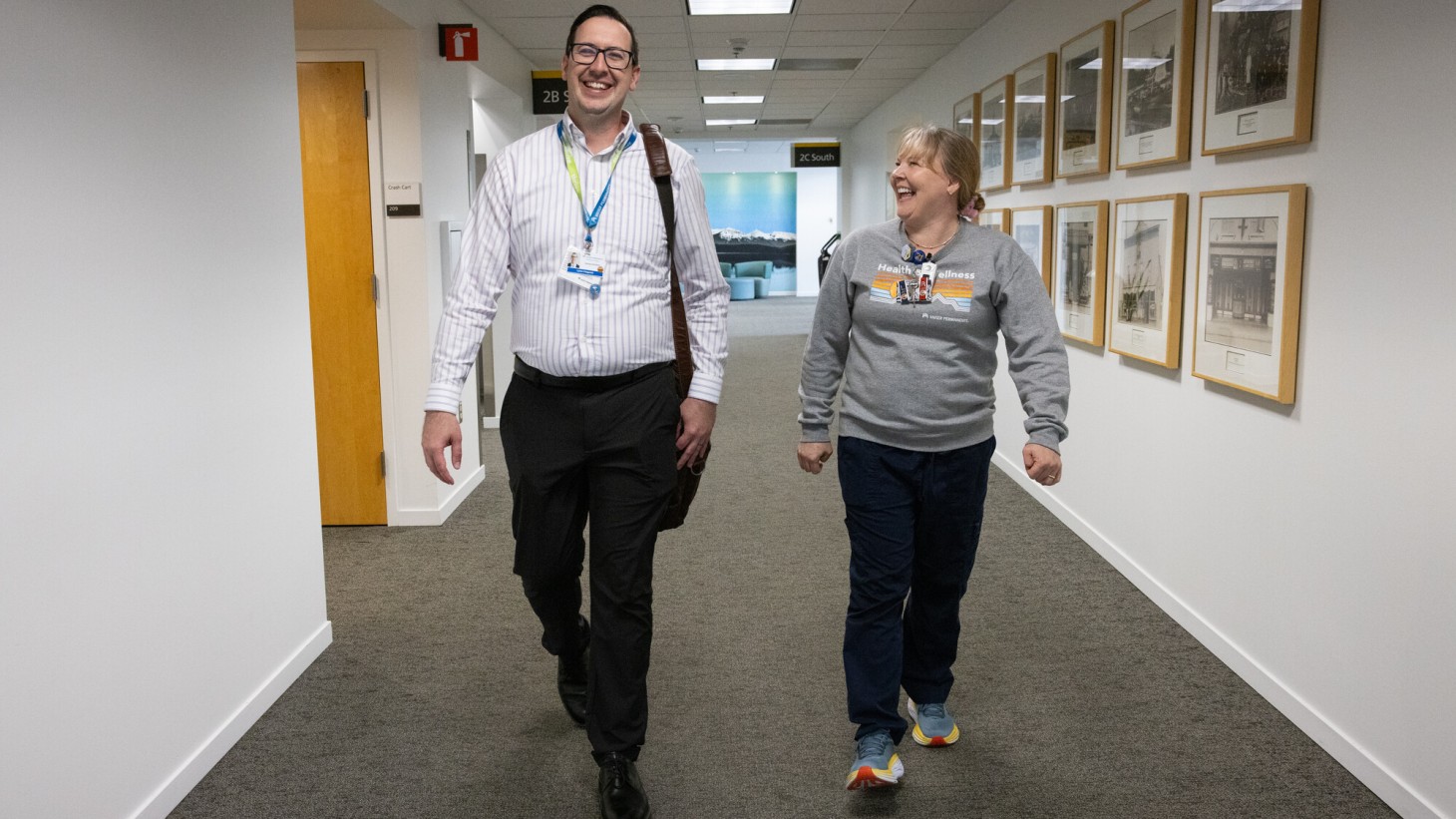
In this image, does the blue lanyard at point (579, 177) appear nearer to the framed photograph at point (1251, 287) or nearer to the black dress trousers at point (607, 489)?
the black dress trousers at point (607, 489)

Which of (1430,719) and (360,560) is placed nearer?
(1430,719)

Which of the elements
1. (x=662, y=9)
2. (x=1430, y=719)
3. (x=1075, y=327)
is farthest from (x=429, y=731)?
(x=662, y=9)

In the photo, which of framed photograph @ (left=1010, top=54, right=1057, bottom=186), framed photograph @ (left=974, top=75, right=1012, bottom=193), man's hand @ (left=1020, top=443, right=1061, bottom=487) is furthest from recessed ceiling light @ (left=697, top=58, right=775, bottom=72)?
man's hand @ (left=1020, top=443, right=1061, bottom=487)

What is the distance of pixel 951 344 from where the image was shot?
241 centimetres

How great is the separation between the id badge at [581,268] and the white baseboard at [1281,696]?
2.02m

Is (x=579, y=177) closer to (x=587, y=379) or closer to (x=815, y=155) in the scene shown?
(x=587, y=379)

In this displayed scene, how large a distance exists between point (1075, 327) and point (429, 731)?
339 centimetres

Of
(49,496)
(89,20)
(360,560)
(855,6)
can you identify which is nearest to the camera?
(49,496)

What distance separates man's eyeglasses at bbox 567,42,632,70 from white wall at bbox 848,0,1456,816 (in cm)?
167

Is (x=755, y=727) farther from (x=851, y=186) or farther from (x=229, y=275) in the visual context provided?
(x=851, y=186)

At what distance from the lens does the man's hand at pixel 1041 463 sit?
7.66 feet

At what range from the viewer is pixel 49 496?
2064 mm

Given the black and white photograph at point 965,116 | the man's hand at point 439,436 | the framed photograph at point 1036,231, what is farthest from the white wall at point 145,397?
the black and white photograph at point 965,116

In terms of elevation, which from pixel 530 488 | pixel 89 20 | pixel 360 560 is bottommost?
pixel 360 560
